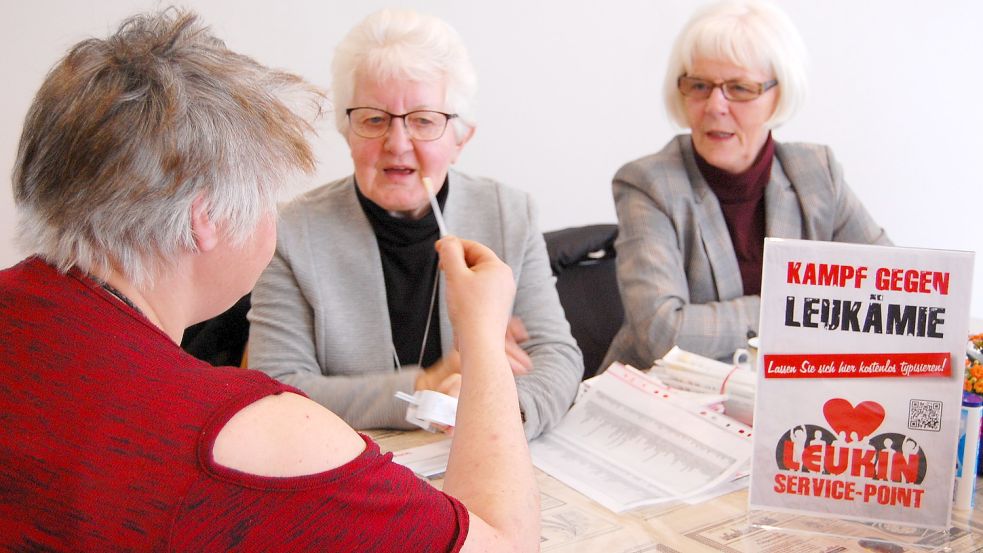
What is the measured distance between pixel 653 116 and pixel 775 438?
2409 mm

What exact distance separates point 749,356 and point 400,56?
0.82 metres

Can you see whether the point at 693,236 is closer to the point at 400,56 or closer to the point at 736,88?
the point at 736,88

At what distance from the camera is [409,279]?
179 cm

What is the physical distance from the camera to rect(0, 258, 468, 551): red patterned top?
2.30ft

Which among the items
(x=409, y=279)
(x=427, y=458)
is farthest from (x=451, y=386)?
(x=409, y=279)

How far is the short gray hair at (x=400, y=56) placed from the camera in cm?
167

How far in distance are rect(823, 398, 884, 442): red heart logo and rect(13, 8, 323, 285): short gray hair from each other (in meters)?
0.73

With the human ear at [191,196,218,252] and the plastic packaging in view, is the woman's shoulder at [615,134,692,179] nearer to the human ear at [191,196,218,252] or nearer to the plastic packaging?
the plastic packaging

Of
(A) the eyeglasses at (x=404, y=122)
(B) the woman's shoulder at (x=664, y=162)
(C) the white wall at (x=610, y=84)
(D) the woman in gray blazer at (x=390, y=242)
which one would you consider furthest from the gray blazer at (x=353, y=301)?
(C) the white wall at (x=610, y=84)

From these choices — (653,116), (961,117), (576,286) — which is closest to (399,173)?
(576,286)

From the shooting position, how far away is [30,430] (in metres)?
0.72

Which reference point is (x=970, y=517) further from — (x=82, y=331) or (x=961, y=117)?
(x=961, y=117)

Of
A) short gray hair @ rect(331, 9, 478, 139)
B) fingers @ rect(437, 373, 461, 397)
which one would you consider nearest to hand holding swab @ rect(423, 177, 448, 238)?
short gray hair @ rect(331, 9, 478, 139)

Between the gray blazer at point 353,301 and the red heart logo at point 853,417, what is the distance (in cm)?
47
